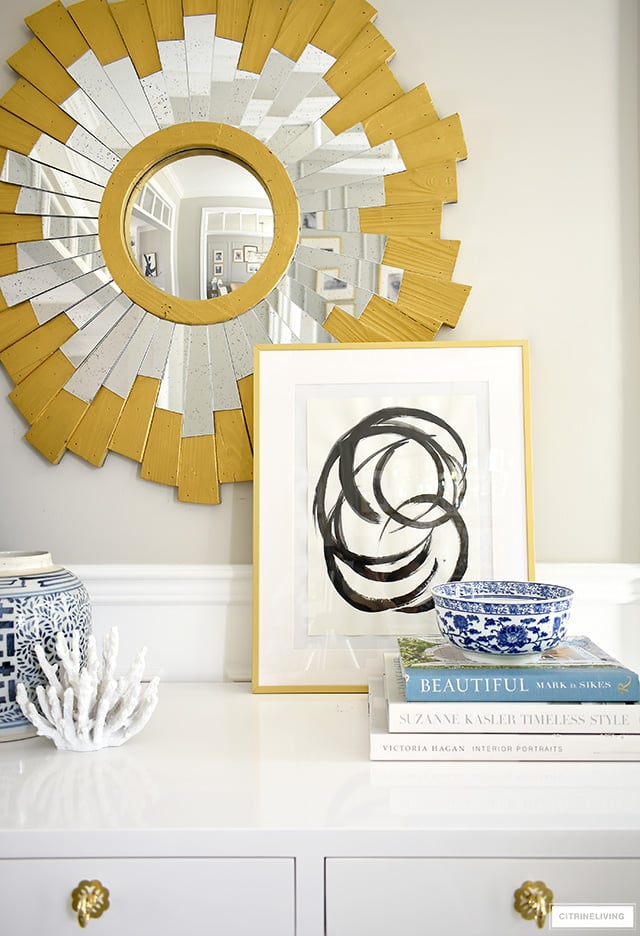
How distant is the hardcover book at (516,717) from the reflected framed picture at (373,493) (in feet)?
0.94

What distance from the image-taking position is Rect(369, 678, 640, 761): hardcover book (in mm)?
873

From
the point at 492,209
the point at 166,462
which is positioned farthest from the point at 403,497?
the point at 492,209

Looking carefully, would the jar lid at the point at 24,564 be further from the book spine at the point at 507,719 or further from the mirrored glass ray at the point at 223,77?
the mirrored glass ray at the point at 223,77

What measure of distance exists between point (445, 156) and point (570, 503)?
62 cm

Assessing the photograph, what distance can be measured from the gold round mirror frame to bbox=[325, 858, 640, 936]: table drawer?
866 mm

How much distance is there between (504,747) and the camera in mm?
879

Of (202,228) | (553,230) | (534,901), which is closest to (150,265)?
(202,228)

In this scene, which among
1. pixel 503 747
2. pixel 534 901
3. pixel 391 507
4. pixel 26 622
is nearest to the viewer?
pixel 534 901

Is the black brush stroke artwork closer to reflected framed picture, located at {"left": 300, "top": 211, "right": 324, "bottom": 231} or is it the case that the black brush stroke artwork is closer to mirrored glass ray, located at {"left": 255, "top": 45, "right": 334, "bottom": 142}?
reflected framed picture, located at {"left": 300, "top": 211, "right": 324, "bottom": 231}

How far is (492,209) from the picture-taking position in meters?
1.27

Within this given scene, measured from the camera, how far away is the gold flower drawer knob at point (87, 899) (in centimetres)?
73

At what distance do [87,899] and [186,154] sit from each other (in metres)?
1.10

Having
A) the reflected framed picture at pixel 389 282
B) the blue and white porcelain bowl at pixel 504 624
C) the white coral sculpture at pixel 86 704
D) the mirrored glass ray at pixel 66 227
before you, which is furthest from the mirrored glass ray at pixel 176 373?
the blue and white porcelain bowl at pixel 504 624

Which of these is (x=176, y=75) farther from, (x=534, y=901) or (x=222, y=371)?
(x=534, y=901)
